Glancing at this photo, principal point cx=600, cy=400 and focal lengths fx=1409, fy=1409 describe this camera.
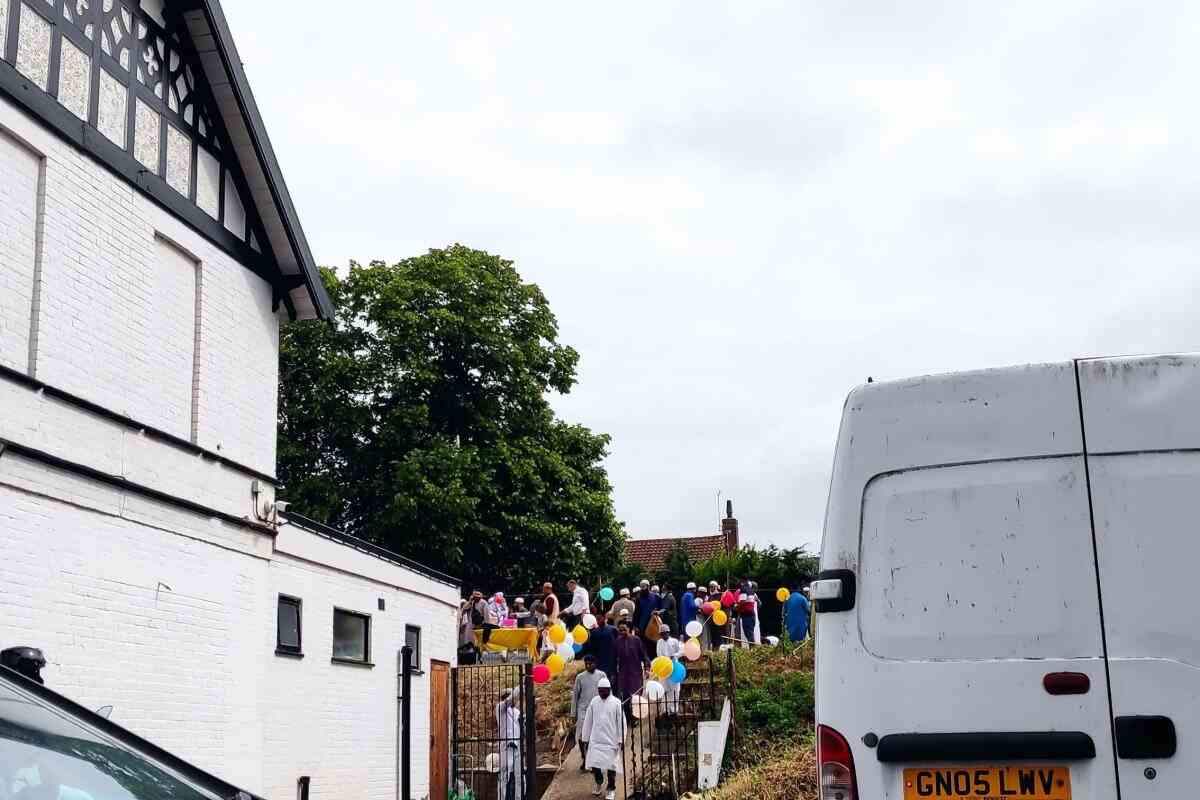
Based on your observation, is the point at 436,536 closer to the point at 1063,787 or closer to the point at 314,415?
the point at 314,415

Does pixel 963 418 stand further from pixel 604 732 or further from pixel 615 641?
pixel 615 641

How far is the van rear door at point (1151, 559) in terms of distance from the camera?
5141mm

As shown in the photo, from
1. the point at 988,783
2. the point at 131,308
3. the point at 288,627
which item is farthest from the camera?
the point at 288,627

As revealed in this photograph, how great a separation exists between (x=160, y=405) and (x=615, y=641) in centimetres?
880

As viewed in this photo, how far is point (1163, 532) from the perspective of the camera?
5234 mm

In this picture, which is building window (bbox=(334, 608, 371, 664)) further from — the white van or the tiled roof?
the tiled roof

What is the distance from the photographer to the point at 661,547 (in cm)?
6069

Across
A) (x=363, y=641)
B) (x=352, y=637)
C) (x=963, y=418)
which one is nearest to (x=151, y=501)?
(x=352, y=637)

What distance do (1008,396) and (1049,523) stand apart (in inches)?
21.2

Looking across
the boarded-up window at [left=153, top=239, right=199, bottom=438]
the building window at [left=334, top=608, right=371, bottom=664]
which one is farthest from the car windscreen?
the building window at [left=334, top=608, right=371, bottom=664]

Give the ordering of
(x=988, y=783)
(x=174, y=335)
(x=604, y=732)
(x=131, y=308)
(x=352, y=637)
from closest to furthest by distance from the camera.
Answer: (x=988, y=783) < (x=131, y=308) < (x=174, y=335) < (x=604, y=732) < (x=352, y=637)

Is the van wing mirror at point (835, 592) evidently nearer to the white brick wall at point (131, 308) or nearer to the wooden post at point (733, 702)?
the white brick wall at point (131, 308)

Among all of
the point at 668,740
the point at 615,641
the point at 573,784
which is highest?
the point at 615,641

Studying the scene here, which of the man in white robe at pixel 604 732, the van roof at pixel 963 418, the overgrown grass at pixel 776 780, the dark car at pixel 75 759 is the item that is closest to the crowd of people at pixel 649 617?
the man in white robe at pixel 604 732
